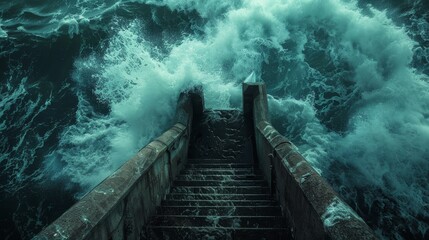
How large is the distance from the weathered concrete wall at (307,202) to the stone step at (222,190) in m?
0.73

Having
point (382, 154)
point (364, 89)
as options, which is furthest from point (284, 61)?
point (382, 154)

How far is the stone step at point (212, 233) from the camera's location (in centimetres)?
412

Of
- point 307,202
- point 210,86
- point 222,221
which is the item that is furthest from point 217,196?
point 210,86

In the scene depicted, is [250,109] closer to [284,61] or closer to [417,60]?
[284,61]

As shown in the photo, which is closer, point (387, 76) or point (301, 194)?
point (301, 194)

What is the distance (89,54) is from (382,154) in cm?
1315

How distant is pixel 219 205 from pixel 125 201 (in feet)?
6.45

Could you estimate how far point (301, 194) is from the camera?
3.56 metres

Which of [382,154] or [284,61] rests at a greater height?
[284,61]

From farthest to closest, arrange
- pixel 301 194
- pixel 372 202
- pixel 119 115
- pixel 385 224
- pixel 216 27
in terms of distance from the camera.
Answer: pixel 216 27
pixel 119 115
pixel 372 202
pixel 385 224
pixel 301 194

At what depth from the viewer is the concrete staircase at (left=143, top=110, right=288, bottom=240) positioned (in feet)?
13.9

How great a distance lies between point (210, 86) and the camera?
1388cm

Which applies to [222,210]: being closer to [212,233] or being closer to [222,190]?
[212,233]

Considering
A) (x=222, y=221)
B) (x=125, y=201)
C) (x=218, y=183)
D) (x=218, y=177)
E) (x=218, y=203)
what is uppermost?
(x=125, y=201)
